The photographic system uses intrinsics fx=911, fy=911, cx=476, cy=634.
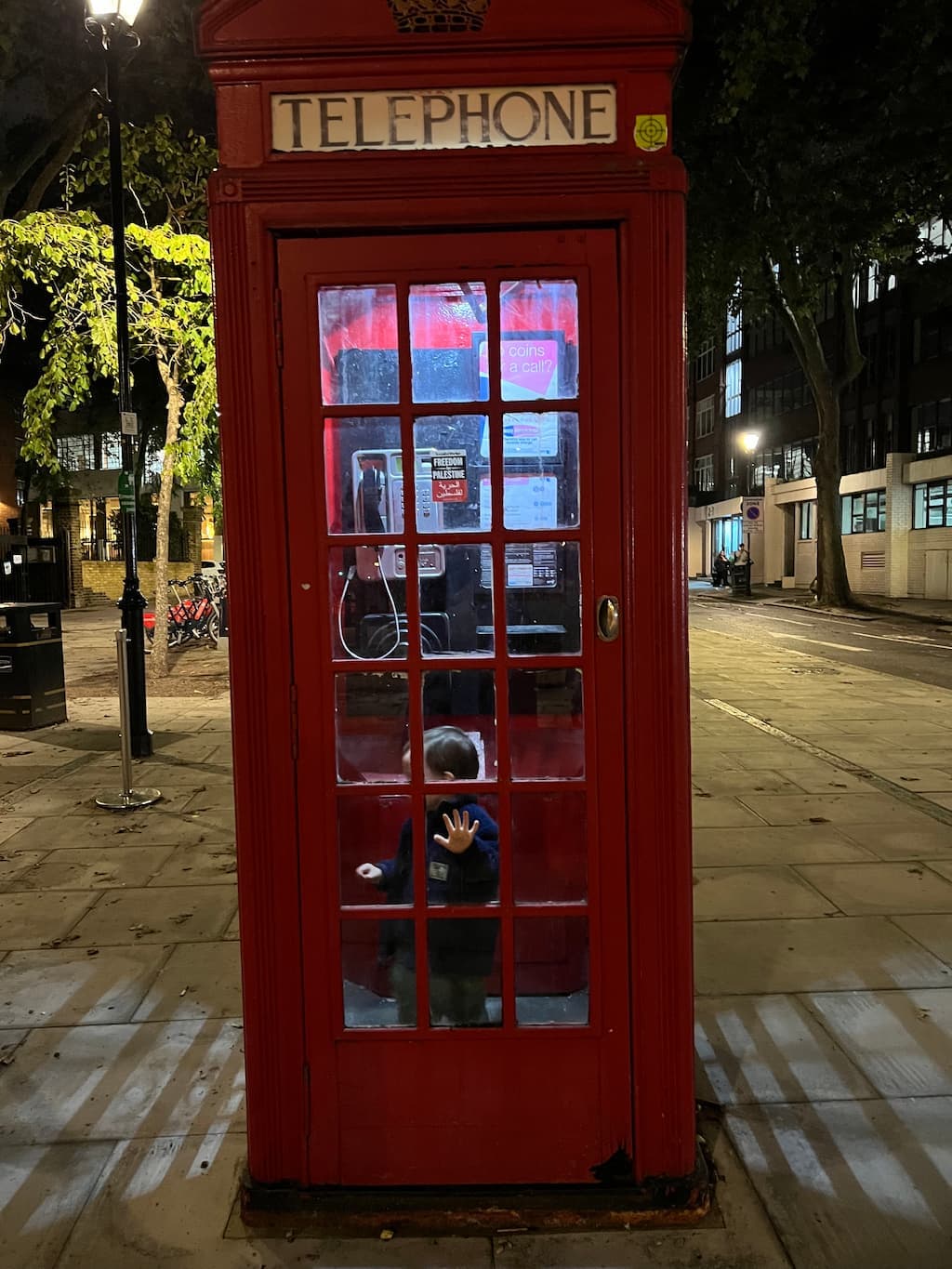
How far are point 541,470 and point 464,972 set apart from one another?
1343 millimetres

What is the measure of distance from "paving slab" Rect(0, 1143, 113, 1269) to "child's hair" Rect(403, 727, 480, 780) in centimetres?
154

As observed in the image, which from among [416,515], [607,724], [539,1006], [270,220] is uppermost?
[270,220]

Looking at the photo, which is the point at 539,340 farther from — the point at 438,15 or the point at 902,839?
the point at 902,839

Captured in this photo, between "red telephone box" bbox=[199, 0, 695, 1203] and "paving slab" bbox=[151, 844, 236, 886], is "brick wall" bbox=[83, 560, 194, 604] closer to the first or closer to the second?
"paving slab" bbox=[151, 844, 236, 886]

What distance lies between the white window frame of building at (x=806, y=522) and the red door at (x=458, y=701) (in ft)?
121

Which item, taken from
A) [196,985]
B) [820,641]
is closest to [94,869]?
[196,985]

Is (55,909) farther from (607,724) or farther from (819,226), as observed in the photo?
Result: (819,226)

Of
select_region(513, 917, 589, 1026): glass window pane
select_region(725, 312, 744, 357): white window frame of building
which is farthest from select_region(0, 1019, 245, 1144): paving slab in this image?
select_region(725, 312, 744, 357): white window frame of building

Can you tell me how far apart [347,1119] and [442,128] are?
2.53 metres

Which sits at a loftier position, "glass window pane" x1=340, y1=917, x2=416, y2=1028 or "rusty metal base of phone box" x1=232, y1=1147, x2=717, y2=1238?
"glass window pane" x1=340, y1=917, x2=416, y2=1028

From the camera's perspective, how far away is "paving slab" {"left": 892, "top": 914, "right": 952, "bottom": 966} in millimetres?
3920

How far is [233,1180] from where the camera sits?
2.56 meters

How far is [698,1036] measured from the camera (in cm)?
330

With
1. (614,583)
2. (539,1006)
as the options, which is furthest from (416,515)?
(539,1006)
